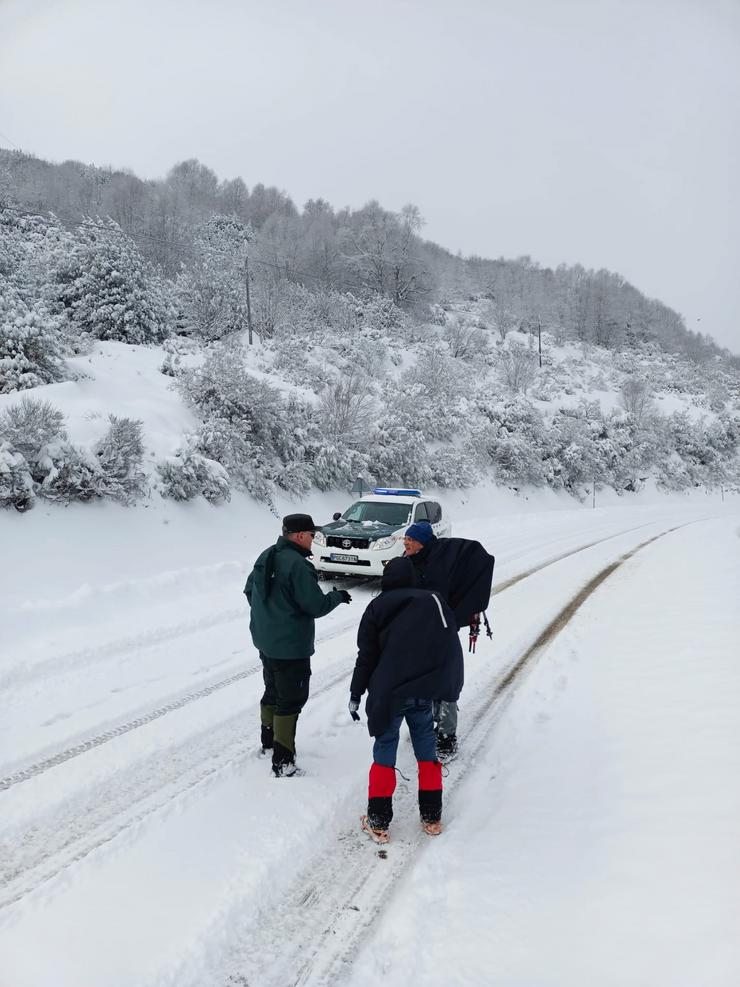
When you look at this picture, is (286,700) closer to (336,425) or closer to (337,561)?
(337,561)

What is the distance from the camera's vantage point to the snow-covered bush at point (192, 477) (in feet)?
44.2

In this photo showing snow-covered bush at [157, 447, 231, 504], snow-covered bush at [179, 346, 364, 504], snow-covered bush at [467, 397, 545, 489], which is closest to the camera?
snow-covered bush at [157, 447, 231, 504]

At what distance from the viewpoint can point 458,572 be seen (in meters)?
4.87

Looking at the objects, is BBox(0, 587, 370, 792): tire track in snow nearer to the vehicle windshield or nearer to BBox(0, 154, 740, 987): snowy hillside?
BBox(0, 154, 740, 987): snowy hillside

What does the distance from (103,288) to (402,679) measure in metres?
25.2

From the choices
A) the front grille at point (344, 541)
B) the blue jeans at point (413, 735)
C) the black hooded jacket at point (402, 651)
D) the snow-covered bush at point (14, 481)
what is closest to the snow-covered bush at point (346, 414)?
the front grille at point (344, 541)

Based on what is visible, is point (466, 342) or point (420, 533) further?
point (466, 342)

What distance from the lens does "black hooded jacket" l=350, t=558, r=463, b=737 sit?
3.80m

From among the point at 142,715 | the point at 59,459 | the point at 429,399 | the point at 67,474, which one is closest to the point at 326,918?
the point at 142,715

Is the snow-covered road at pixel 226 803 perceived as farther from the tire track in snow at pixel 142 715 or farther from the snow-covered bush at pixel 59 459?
the snow-covered bush at pixel 59 459

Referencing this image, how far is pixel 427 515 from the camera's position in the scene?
12.9 metres

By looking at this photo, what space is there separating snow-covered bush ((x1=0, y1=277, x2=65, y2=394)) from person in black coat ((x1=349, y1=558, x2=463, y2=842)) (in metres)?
13.7

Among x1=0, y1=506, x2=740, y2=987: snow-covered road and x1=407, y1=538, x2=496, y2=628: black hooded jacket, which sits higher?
x1=407, y1=538, x2=496, y2=628: black hooded jacket

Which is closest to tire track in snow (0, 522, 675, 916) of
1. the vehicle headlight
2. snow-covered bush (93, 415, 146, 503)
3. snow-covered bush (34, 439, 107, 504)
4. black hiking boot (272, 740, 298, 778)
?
black hiking boot (272, 740, 298, 778)
